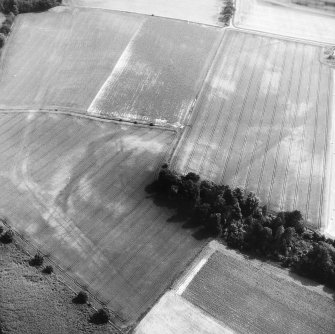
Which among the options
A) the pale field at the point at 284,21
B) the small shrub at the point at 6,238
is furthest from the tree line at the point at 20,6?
the small shrub at the point at 6,238

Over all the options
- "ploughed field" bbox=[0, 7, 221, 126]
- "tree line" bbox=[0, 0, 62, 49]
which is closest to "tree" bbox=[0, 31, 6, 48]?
"ploughed field" bbox=[0, 7, 221, 126]

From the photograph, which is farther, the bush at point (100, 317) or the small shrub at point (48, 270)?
the small shrub at point (48, 270)

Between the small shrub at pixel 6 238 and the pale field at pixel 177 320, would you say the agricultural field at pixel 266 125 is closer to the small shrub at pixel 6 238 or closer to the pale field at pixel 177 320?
the pale field at pixel 177 320

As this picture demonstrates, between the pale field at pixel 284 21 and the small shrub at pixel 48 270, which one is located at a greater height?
the pale field at pixel 284 21

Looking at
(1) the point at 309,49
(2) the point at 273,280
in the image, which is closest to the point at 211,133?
(2) the point at 273,280

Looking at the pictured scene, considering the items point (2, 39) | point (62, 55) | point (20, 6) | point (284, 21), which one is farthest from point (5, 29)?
point (284, 21)

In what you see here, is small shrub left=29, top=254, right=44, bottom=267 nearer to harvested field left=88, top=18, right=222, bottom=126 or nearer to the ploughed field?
the ploughed field
